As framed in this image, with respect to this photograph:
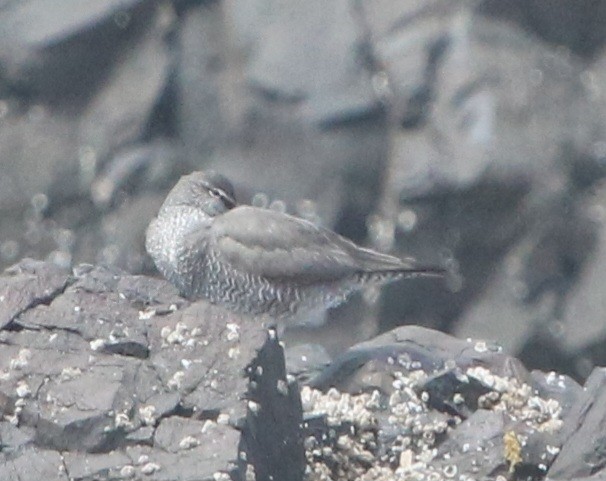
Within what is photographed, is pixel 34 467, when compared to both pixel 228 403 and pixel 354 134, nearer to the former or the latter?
pixel 228 403

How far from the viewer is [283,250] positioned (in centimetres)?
1134

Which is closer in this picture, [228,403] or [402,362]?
[228,403]

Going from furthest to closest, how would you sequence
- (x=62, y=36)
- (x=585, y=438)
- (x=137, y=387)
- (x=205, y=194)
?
(x=62, y=36) < (x=205, y=194) < (x=585, y=438) < (x=137, y=387)

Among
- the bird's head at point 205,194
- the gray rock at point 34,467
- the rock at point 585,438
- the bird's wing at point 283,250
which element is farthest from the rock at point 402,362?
the gray rock at point 34,467

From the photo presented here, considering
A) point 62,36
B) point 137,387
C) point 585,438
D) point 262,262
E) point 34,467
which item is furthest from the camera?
point 62,36

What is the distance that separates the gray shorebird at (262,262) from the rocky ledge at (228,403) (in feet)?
4.26

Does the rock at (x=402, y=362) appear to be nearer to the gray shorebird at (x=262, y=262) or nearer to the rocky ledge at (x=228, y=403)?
the rocky ledge at (x=228, y=403)

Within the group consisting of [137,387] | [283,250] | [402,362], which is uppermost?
[137,387]

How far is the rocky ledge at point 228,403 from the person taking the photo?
26.0 ft

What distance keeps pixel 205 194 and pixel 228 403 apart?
393 centimetres

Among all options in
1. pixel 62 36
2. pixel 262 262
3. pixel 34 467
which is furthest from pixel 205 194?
pixel 62 36

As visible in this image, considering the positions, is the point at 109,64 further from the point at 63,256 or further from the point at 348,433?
the point at 348,433

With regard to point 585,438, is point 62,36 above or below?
below

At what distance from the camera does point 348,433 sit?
924cm
